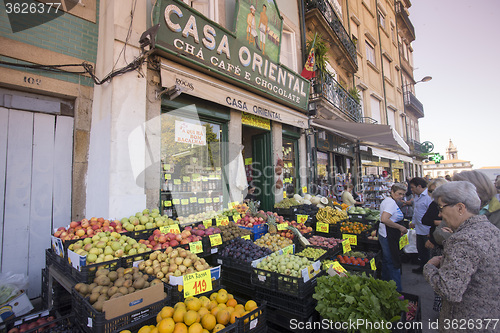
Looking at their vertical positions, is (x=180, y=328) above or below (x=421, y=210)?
below

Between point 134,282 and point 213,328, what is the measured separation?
3.06ft

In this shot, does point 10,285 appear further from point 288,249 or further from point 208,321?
point 288,249

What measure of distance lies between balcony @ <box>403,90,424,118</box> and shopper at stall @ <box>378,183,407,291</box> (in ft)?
83.6

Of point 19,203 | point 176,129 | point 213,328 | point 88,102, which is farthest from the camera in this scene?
point 176,129

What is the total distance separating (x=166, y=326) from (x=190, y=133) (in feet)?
14.6

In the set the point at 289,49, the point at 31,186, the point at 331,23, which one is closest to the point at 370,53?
the point at 331,23

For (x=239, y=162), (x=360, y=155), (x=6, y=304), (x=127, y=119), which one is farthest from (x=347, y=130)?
(x=6, y=304)

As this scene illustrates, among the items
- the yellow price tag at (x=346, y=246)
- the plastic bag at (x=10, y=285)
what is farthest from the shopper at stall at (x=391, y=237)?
the plastic bag at (x=10, y=285)

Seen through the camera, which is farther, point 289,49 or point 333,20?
point 333,20

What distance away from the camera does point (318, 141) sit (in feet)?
34.9

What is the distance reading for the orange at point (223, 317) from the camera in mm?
2096

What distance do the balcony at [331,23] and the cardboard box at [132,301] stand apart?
1155 centimetres

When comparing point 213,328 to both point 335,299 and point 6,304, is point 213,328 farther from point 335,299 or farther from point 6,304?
point 6,304

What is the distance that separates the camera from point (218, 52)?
18.9ft
